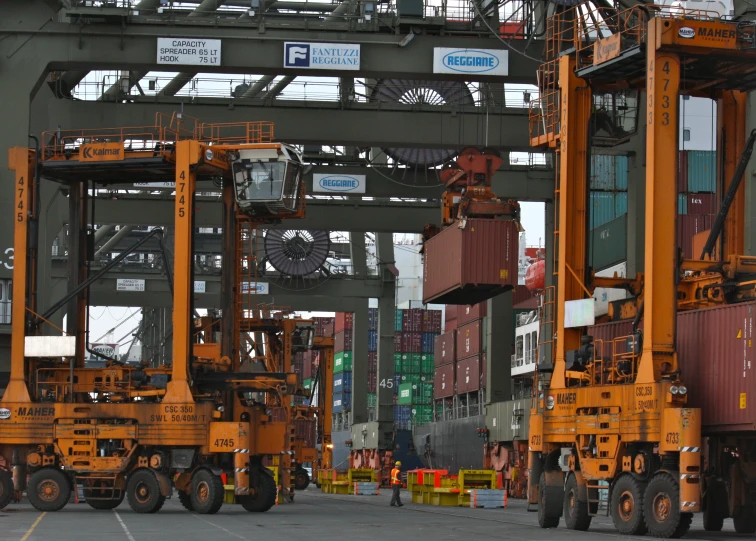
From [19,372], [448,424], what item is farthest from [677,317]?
[448,424]

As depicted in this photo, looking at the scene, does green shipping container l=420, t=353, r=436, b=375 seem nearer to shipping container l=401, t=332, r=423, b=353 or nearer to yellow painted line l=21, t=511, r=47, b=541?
shipping container l=401, t=332, r=423, b=353

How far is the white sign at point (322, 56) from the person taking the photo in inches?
1207

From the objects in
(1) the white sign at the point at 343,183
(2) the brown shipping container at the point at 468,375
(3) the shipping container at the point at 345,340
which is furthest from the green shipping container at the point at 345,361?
(1) the white sign at the point at 343,183

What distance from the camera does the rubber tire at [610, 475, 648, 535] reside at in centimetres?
2009

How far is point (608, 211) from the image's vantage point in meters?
42.6

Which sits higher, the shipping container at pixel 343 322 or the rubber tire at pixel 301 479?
the shipping container at pixel 343 322

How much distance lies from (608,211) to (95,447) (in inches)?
814

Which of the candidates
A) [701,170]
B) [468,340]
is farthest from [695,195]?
[468,340]

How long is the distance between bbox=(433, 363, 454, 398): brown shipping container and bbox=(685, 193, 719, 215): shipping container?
22.4 m

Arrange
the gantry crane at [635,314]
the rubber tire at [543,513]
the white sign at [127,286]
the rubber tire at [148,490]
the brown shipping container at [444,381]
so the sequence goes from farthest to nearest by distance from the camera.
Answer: the brown shipping container at [444,381] < the white sign at [127,286] < the rubber tire at [148,490] < the rubber tire at [543,513] < the gantry crane at [635,314]

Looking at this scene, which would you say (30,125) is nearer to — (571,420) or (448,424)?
(571,420)

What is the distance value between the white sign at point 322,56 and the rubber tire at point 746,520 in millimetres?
14652

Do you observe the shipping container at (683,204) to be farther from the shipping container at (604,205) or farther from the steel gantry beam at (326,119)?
the steel gantry beam at (326,119)

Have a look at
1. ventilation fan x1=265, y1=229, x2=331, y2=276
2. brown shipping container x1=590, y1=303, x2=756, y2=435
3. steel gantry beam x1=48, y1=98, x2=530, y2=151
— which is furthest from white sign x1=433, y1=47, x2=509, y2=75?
ventilation fan x1=265, y1=229, x2=331, y2=276
